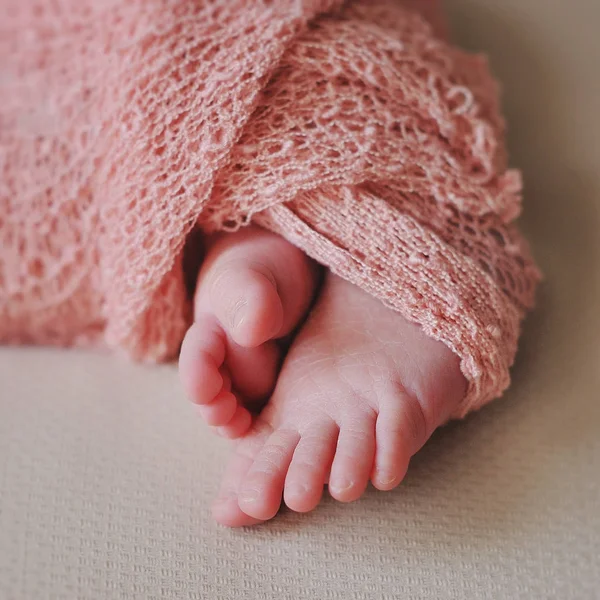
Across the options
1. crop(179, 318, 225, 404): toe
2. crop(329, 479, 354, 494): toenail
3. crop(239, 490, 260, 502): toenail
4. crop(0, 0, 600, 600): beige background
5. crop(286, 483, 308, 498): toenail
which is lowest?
crop(0, 0, 600, 600): beige background

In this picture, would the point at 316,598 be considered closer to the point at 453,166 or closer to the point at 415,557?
the point at 415,557

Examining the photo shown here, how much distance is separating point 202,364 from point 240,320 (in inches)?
1.5

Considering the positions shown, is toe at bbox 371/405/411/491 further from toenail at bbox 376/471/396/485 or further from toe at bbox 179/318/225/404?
toe at bbox 179/318/225/404

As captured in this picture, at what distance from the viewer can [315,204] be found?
0.49 metres

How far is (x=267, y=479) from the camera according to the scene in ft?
1.37

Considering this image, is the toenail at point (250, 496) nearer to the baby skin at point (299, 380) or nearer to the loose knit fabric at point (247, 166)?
the baby skin at point (299, 380)

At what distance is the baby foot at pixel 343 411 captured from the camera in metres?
0.41

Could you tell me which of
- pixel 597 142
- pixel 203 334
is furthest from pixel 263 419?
pixel 597 142

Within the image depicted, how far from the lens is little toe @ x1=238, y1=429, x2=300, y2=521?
0.41 metres

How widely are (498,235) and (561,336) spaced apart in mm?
103

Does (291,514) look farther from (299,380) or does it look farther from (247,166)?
(247,166)

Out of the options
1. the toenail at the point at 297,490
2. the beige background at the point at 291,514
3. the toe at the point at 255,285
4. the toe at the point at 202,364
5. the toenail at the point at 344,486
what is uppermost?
the toe at the point at 255,285

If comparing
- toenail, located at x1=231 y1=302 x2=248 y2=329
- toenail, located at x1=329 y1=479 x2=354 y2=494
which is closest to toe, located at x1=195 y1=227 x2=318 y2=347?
toenail, located at x1=231 y1=302 x2=248 y2=329

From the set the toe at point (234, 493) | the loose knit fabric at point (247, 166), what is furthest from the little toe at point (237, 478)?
the loose knit fabric at point (247, 166)
